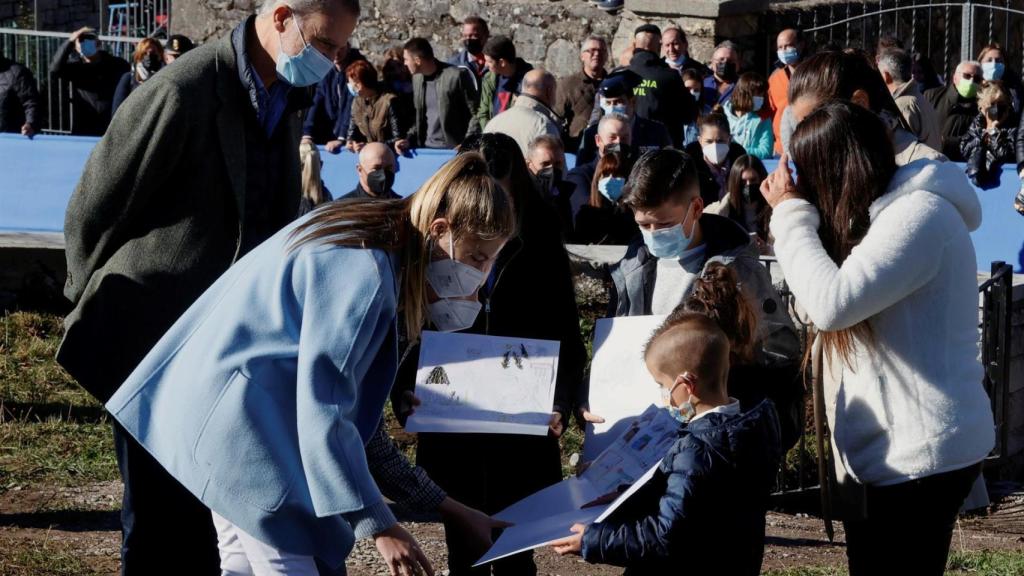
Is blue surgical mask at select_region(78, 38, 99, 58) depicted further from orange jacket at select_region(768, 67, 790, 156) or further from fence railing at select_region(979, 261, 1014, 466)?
fence railing at select_region(979, 261, 1014, 466)

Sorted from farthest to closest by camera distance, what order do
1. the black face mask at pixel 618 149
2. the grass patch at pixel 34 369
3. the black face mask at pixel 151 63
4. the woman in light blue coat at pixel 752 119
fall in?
the black face mask at pixel 151 63
the woman in light blue coat at pixel 752 119
the black face mask at pixel 618 149
the grass patch at pixel 34 369

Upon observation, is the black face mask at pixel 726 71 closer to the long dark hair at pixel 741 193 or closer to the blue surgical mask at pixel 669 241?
the long dark hair at pixel 741 193

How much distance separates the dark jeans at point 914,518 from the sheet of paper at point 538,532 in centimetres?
67

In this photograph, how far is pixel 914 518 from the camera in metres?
3.53

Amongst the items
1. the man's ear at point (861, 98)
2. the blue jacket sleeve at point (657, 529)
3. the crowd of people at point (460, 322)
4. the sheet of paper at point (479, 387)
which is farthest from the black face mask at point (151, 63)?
the blue jacket sleeve at point (657, 529)

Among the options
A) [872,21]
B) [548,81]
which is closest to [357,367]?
[548,81]

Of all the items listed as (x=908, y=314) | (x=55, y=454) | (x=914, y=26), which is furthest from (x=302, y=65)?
(x=914, y=26)

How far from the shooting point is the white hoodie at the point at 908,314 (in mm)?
3379

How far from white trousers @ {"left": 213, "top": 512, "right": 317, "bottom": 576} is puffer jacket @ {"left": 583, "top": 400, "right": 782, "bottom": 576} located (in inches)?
27.0

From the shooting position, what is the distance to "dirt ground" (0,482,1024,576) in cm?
561

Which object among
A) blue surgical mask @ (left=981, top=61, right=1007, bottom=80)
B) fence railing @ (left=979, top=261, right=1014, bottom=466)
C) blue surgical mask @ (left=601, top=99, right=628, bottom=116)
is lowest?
fence railing @ (left=979, top=261, right=1014, bottom=466)

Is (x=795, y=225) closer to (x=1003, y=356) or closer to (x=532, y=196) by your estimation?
(x=532, y=196)

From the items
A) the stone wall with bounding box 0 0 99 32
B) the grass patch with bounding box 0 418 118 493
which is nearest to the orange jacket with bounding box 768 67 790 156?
the grass patch with bounding box 0 418 118 493

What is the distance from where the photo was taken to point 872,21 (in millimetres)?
14242
